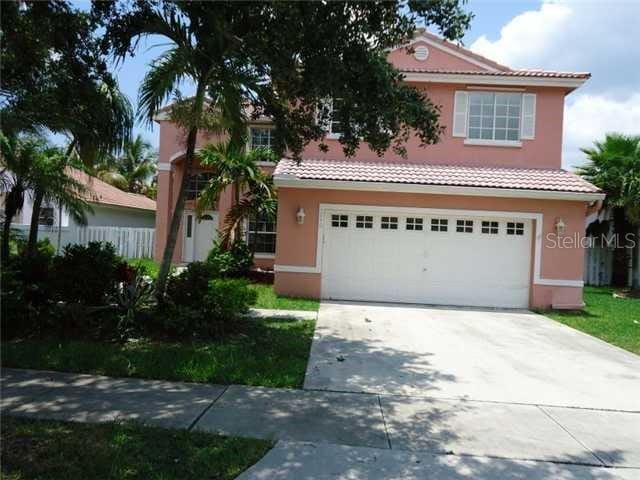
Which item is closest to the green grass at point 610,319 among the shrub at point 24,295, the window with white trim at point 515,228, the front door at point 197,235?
the window with white trim at point 515,228

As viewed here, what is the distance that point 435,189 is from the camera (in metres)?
12.1

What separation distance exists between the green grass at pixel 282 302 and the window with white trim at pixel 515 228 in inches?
209

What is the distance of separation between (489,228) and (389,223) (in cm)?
261

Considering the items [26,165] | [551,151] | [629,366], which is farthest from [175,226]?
[551,151]

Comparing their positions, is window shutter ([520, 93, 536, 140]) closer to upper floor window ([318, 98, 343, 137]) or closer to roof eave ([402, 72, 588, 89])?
roof eave ([402, 72, 588, 89])

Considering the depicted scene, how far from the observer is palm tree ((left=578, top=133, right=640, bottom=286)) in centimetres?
1644

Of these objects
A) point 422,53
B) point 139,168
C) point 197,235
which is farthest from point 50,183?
→ point 139,168

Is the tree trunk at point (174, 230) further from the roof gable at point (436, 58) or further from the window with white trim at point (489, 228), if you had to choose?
the roof gable at point (436, 58)

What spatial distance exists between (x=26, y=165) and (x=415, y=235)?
906cm

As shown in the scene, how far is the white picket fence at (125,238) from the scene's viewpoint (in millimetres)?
19375

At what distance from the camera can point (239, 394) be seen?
17.6ft

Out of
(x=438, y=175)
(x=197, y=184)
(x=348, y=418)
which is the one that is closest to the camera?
(x=348, y=418)

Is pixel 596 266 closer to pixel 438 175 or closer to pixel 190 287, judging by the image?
pixel 438 175

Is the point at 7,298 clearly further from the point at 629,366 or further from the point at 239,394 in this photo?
the point at 629,366
